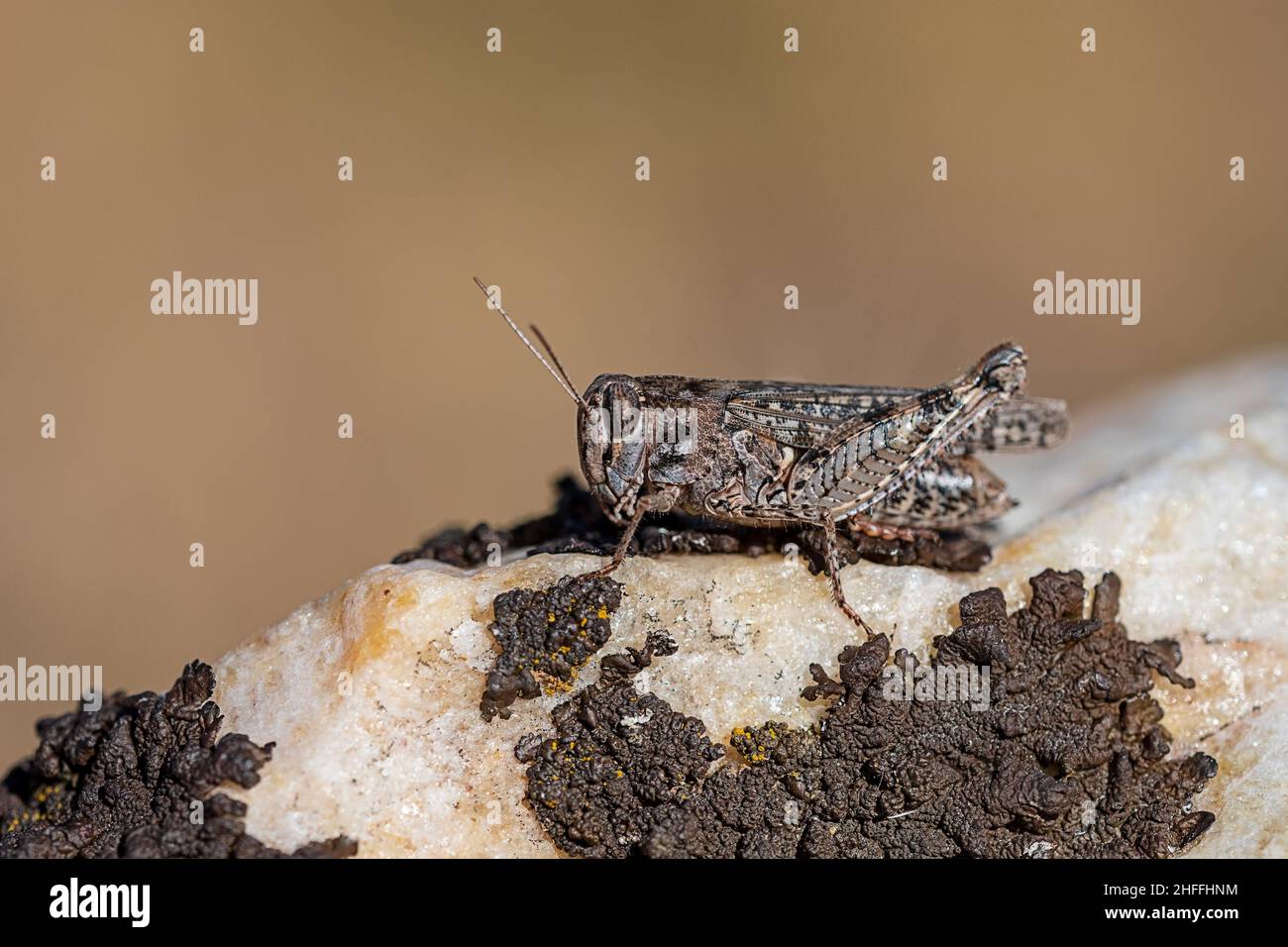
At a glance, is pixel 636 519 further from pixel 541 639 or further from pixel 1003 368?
pixel 1003 368

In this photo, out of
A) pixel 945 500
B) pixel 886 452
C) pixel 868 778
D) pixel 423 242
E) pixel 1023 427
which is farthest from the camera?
pixel 423 242

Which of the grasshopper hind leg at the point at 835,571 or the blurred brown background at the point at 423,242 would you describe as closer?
the grasshopper hind leg at the point at 835,571

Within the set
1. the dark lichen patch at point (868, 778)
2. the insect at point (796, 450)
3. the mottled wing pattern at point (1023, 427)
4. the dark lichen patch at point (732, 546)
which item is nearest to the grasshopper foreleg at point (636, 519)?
the insect at point (796, 450)

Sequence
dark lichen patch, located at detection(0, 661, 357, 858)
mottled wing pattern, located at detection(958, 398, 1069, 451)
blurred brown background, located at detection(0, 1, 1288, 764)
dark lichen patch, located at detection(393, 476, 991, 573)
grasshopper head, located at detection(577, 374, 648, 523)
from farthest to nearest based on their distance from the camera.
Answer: blurred brown background, located at detection(0, 1, 1288, 764) < mottled wing pattern, located at detection(958, 398, 1069, 451) < grasshopper head, located at detection(577, 374, 648, 523) < dark lichen patch, located at detection(393, 476, 991, 573) < dark lichen patch, located at detection(0, 661, 357, 858)

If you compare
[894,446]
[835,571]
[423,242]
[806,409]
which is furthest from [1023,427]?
[423,242]

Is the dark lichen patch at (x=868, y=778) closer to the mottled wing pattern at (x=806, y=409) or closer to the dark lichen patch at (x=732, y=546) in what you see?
the dark lichen patch at (x=732, y=546)

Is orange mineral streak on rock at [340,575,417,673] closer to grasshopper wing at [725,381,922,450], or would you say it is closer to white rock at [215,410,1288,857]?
white rock at [215,410,1288,857]

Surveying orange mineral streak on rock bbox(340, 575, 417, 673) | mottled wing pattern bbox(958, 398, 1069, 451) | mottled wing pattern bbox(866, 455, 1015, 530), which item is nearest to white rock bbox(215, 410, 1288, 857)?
orange mineral streak on rock bbox(340, 575, 417, 673)
